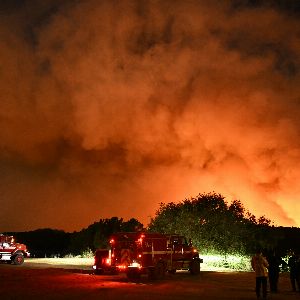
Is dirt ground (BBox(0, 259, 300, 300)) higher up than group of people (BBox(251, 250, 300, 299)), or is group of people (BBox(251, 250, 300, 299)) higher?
group of people (BBox(251, 250, 300, 299))

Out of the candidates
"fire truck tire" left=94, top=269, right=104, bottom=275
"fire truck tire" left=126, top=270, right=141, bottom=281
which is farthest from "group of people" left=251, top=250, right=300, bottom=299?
"fire truck tire" left=94, top=269, right=104, bottom=275

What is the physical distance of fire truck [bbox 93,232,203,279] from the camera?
26.2 m

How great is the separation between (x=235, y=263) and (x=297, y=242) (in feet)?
144

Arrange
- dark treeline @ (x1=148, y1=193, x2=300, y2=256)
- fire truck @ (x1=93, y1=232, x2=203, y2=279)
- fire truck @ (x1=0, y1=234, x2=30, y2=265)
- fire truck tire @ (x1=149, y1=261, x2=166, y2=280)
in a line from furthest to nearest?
dark treeline @ (x1=148, y1=193, x2=300, y2=256) → fire truck @ (x1=0, y1=234, x2=30, y2=265) → fire truck tire @ (x1=149, y1=261, x2=166, y2=280) → fire truck @ (x1=93, y1=232, x2=203, y2=279)

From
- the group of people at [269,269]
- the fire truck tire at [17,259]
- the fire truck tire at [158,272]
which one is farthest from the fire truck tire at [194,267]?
the fire truck tire at [17,259]

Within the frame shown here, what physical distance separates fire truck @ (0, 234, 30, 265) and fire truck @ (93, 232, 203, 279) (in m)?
10.4

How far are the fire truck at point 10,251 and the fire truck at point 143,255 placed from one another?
34.0ft

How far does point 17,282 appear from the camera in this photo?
2300cm

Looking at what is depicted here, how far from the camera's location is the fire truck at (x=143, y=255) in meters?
26.2

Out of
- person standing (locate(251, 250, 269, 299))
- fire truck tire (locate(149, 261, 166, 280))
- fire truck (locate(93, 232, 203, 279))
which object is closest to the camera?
person standing (locate(251, 250, 269, 299))

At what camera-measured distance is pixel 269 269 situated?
20234 millimetres

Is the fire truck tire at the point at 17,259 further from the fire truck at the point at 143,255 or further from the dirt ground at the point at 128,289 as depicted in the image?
the fire truck at the point at 143,255

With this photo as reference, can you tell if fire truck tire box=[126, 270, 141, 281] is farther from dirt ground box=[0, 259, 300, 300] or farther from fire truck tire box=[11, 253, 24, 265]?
fire truck tire box=[11, 253, 24, 265]

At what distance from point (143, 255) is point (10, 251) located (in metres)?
14.3
